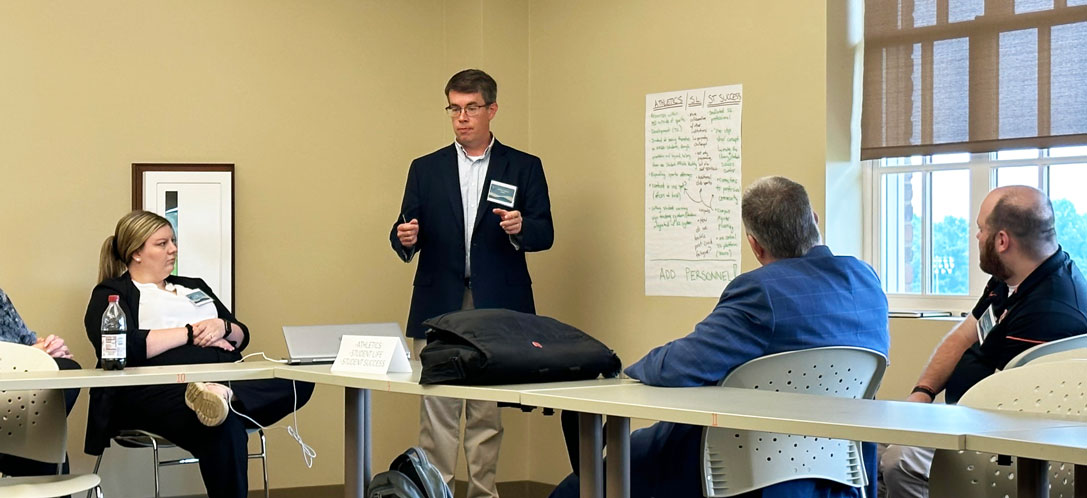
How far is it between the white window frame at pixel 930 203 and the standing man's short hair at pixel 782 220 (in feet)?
4.88

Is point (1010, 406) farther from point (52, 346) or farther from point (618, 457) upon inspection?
point (52, 346)

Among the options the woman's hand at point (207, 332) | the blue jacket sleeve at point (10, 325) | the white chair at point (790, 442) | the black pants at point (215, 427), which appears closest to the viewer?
the white chair at point (790, 442)

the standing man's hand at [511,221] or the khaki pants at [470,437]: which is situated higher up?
the standing man's hand at [511,221]

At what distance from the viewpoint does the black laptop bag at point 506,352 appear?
107 inches

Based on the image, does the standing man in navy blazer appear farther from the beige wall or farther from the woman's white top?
the woman's white top

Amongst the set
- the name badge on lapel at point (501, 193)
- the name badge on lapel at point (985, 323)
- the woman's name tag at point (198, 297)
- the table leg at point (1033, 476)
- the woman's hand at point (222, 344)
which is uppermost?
the name badge on lapel at point (501, 193)

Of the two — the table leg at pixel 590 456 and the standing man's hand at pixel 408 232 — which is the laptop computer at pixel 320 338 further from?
the standing man's hand at pixel 408 232

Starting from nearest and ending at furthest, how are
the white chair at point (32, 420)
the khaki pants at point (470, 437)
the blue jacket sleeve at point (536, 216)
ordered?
the white chair at point (32, 420), the blue jacket sleeve at point (536, 216), the khaki pants at point (470, 437)

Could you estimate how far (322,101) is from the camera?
17.9ft

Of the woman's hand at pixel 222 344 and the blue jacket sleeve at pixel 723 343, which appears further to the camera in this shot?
the woman's hand at pixel 222 344

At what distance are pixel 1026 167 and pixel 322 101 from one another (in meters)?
2.99

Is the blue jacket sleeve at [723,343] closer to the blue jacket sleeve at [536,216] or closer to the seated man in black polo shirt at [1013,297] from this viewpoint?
the seated man in black polo shirt at [1013,297]

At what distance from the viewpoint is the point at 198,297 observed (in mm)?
4555

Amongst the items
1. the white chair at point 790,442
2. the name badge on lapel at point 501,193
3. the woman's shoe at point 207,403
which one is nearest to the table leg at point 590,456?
the white chair at point 790,442
